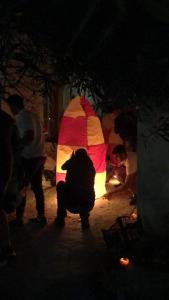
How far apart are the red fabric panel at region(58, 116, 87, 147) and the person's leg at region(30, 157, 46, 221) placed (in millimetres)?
1365

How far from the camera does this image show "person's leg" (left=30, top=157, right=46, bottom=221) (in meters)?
8.35

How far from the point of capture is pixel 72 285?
6.33m

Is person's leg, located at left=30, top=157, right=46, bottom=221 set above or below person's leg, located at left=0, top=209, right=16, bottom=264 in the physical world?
above

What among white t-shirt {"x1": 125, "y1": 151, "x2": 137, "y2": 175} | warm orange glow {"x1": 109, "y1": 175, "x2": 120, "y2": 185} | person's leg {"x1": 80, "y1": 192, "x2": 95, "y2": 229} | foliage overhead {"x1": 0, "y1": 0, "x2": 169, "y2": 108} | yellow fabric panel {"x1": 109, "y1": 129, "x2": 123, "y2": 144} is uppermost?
foliage overhead {"x1": 0, "y1": 0, "x2": 169, "y2": 108}

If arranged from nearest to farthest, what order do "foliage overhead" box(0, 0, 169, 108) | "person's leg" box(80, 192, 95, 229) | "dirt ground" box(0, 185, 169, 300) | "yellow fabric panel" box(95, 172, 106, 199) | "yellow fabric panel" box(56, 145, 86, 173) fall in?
"foliage overhead" box(0, 0, 169, 108)
"dirt ground" box(0, 185, 169, 300)
"person's leg" box(80, 192, 95, 229)
"yellow fabric panel" box(56, 145, 86, 173)
"yellow fabric panel" box(95, 172, 106, 199)

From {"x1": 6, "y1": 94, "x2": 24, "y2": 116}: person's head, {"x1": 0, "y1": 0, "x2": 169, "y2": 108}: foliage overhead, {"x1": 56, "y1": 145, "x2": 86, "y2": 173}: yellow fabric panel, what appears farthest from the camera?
{"x1": 56, "y1": 145, "x2": 86, "y2": 173}: yellow fabric panel

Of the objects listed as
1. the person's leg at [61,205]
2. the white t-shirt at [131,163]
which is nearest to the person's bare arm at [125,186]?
the white t-shirt at [131,163]

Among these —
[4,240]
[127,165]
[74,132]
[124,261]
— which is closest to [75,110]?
[74,132]

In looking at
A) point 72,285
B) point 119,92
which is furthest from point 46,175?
point 119,92

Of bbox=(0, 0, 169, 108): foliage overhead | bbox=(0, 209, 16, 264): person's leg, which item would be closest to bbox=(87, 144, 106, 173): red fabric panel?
bbox=(0, 209, 16, 264): person's leg

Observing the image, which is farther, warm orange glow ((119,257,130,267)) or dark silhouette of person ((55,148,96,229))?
dark silhouette of person ((55,148,96,229))

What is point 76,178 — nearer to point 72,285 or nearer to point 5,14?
point 72,285

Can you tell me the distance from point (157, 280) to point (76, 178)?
2.89 m

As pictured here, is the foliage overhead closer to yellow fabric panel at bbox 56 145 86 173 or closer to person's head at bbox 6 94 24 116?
person's head at bbox 6 94 24 116
